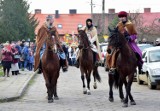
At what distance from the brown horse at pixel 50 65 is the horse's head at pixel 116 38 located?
218 cm

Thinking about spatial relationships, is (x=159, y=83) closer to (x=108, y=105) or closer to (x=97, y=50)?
(x=97, y=50)

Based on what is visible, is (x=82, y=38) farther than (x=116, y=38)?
Yes

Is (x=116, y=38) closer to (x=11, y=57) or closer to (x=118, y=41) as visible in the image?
(x=118, y=41)

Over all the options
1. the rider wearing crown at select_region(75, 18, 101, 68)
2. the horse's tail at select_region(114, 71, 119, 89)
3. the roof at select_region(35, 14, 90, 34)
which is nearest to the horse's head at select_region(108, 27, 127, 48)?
the horse's tail at select_region(114, 71, 119, 89)

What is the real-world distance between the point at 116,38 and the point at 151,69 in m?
6.08

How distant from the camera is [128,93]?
15.6 meters

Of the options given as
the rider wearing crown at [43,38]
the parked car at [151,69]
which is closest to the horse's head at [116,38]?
the rider wearing crown at [43,38]

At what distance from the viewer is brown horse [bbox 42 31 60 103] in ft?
54.6

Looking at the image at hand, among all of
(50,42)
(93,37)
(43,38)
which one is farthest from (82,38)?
(50,42)

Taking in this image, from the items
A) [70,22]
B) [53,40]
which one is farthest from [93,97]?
[70,22]

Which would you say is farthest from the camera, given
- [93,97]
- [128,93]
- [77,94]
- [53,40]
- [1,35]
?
[1,35]

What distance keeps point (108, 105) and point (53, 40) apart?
2727 millimetres

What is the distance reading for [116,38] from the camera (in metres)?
15.2

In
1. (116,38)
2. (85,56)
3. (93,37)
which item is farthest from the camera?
(93,37)
